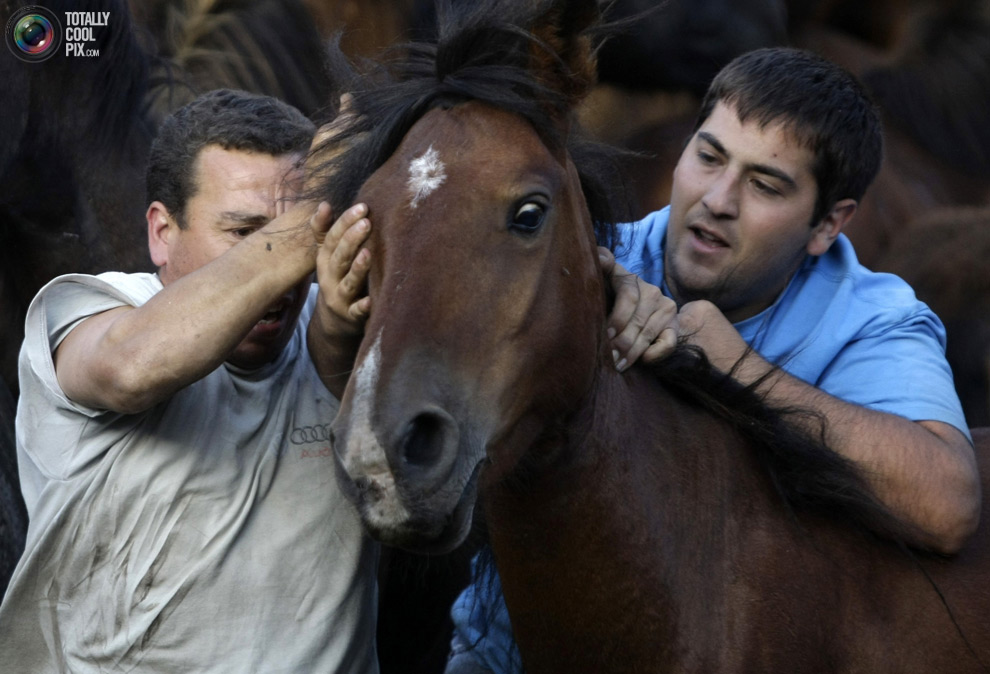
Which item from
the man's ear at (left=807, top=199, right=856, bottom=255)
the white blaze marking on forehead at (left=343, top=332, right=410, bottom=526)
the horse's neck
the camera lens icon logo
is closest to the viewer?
the white blaze marking on forehead at (left=343, top=332, right=410, bottom=526)

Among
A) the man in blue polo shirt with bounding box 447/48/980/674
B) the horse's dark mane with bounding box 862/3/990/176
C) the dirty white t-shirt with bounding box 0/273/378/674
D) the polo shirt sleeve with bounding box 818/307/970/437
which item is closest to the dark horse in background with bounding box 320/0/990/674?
the man in blue polo shirt with bounding box 447/48/980/674

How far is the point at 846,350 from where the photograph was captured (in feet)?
8.65

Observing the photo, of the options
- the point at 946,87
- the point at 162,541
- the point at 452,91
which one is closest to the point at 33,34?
the point at 162,541

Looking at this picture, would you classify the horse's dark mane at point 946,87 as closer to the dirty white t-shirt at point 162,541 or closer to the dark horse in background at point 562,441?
the dark horse in background at point 562,441

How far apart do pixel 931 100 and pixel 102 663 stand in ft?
24.2

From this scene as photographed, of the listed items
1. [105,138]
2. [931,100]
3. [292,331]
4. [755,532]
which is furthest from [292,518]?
[931,100]

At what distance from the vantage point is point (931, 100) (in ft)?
26.2

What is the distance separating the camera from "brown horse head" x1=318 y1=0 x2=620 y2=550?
5.59ft

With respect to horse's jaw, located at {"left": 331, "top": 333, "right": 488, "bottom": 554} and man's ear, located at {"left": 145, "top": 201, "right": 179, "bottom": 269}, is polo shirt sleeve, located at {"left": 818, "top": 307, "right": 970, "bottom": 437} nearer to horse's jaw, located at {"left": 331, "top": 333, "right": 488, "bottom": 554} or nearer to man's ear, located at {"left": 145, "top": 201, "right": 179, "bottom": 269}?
horse's jaw, located at {"left": 331, "top": 333, "right": 488, "bottom": 554}

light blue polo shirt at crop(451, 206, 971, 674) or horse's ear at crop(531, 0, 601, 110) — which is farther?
light blue polo shirt at crop(451, 206, 971, 674)

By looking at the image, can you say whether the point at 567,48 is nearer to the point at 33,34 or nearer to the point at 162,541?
the point at 162,541

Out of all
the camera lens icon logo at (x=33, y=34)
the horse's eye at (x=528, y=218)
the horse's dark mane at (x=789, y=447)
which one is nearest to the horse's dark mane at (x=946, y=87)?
the camera lens icon logo at (x=33, y=34)

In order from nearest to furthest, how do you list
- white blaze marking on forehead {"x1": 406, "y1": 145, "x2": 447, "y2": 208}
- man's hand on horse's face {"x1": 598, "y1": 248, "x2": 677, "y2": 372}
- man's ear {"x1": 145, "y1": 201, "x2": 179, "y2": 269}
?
white blaze marking on forehead {"x1": 406, "y1": 145, "x2": 447, "y2": 208}
man's hand on horse's face {"x1": 598, "y1": 248, "x2": 677, "y2": 372}
man's ear {"x1": 145, "y1": 201, "x2": 179, "y2": 269}

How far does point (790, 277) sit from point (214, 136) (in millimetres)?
1505
